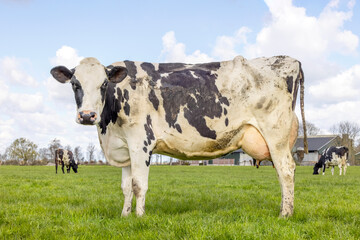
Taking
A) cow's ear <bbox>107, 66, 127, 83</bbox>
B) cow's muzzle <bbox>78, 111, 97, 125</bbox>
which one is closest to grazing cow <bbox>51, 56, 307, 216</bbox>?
cow's ear <bbox>107, 66, 127, 83</bbox>

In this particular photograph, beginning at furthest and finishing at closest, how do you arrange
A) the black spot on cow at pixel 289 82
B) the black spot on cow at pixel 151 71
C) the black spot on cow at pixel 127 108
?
the black spot on cow at pixel 289 82
the black spot on cow at pixel 151 71
the black spot on cow at pixel 127 108

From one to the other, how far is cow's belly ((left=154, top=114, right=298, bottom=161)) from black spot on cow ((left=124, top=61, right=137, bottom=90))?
3.79 feet

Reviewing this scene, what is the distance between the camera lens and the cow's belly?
5914 mm

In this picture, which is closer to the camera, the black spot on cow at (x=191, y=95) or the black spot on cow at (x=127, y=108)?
the black spot on cow at (x=127, y=108)

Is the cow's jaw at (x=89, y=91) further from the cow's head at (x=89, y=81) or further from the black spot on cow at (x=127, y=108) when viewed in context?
the black spot on cow at (x=127, y=108)

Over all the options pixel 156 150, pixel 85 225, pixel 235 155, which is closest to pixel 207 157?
pixel 156 150

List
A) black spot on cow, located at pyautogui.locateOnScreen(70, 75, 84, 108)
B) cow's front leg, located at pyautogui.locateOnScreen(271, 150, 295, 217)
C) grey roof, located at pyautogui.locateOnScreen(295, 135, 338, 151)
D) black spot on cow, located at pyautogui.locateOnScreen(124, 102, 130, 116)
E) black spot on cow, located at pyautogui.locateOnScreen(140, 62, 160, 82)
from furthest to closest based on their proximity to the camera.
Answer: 1. grey roof, located at pyautogui.locateOnScreen(295, 135, 338, 151)
2. black spot on cow, located at pyautogui.locateOnScreen(140, 62, 160, 82)
3. cow's front leg, located at pyautogui.locateOnScreen(271, 150, 295, 217)
4. black spot on cow, located at pyautogui.locateOnScreen(124, 102, 130, 116)
5. black spot on cow, located at pyautogui.locateOnScreen(70, 75, 84, 108)

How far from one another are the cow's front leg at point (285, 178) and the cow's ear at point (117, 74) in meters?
3.10

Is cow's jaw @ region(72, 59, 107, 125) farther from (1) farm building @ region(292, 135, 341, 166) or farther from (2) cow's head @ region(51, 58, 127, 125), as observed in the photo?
(1) farm building @ region(292, 135, 341, 166)

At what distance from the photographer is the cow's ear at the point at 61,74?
5.64 m

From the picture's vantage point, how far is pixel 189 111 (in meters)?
5.91

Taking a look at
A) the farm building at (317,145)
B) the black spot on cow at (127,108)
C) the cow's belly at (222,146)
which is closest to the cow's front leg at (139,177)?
the cow's belly at (222,146)

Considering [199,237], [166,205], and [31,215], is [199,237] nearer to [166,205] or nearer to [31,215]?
[166,205]

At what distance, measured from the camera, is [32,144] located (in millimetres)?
85188
